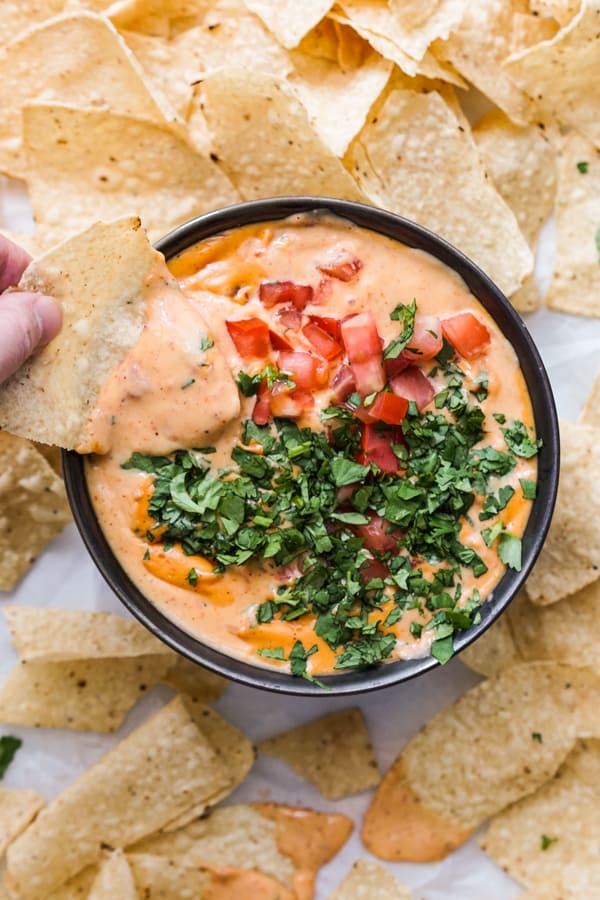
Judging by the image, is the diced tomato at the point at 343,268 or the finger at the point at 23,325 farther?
the diced tomato at the point at 343,268

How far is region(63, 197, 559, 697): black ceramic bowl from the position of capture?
9.02 ft

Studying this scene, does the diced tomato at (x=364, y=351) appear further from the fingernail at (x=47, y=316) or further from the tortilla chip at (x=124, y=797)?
the tortilla chip at (x=124, y=797)

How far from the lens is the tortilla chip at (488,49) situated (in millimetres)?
3236

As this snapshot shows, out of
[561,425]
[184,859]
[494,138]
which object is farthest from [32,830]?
[494,138]

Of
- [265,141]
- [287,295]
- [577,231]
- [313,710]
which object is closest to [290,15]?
[265,141]

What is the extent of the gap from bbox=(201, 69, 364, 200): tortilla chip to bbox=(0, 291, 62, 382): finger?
836 mm

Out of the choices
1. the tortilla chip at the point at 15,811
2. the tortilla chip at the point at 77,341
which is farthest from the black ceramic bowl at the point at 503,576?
the tortilla chip at the point at 15,811

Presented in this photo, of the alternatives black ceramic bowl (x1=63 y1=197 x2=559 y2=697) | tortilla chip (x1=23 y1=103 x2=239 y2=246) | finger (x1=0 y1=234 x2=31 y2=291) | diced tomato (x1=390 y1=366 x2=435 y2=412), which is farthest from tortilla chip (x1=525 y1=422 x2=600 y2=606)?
finger (x1=0 y1=234 x2=31 y2=291)

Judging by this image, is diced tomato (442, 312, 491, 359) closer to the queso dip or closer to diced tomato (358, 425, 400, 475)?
the queso dip

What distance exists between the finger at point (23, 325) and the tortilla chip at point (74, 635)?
990mm

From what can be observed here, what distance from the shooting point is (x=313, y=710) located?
11.4 feet

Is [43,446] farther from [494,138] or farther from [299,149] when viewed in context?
[494,138]

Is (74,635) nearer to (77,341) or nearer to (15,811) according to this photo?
(15,811)

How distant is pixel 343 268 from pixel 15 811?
2.07m
